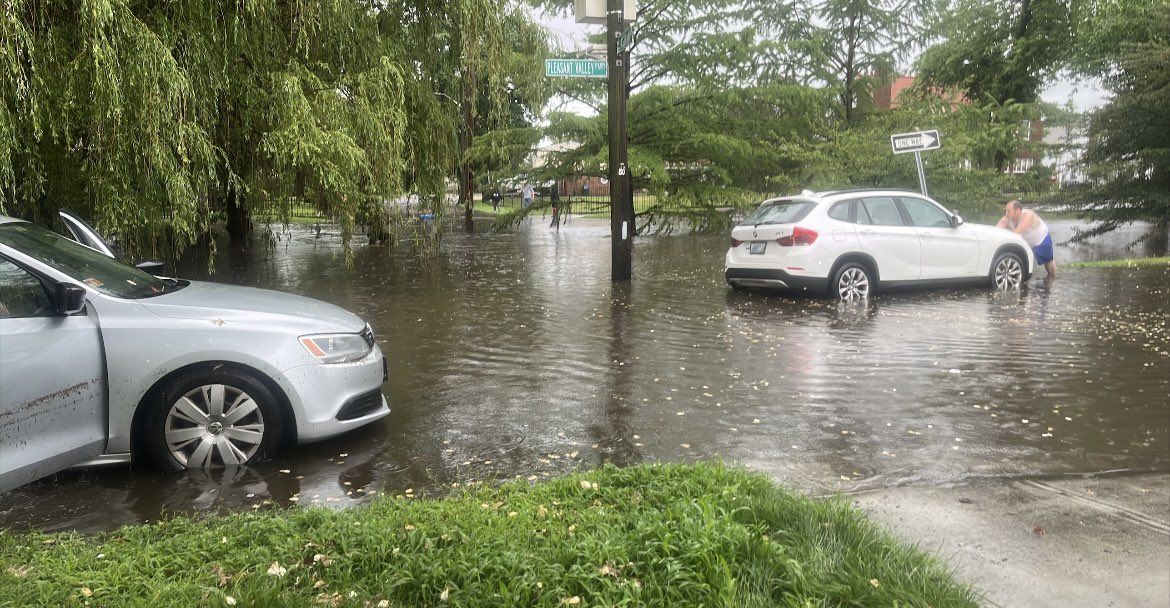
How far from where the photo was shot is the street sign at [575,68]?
12688 mm

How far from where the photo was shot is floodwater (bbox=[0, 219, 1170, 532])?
505cm

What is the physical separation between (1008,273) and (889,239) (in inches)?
97.6

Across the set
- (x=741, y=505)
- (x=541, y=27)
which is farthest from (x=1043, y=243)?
(x=741, y=505)

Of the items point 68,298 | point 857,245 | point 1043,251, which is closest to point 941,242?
point 857,245

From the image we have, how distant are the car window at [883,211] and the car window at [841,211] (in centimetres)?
32

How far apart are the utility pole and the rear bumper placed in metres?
2.26

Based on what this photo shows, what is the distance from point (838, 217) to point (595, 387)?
6.06 m

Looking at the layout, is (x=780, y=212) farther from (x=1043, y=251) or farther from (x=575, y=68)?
(x=1043, y=251)

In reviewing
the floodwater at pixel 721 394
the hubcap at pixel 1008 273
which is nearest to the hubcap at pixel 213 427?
the floodwater at pixel 721 394

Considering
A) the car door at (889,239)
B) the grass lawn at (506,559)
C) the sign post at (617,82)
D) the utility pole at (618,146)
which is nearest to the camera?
the grass lawn at (506,559)

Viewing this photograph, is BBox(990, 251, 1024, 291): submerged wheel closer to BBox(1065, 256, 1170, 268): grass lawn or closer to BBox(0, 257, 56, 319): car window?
BBox(1065, 256, 1170, 268): grass lawn

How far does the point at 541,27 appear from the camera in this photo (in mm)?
17484

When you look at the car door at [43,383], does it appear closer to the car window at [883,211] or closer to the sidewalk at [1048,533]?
the sidewalk at [1048,533]

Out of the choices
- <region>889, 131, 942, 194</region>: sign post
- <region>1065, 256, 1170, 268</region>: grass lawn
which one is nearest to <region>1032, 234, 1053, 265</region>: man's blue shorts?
<region>889, 131, 942, 194</region>: sign post
